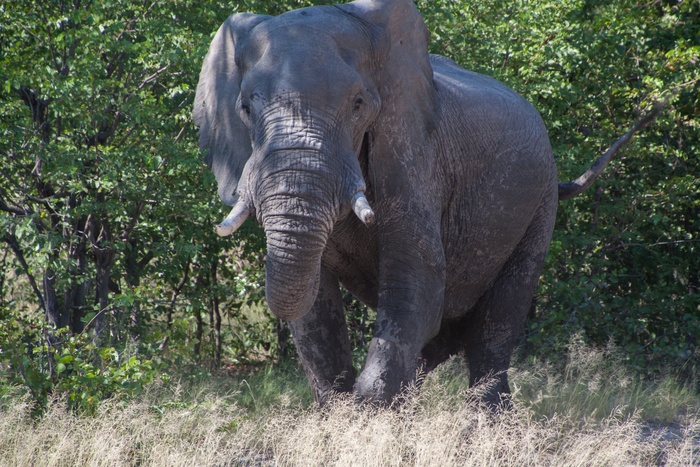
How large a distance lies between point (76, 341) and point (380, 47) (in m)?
2.46

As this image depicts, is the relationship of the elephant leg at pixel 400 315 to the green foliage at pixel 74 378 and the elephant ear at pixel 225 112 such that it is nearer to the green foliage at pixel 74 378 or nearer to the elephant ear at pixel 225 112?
the elephant ear at pixel 225 112

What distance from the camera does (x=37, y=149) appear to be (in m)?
7.24

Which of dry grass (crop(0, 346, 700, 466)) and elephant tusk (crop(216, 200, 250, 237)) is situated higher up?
elephant tusk (crop(216, 200, 250, 237))

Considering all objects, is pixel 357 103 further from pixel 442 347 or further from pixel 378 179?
pixel 442 347

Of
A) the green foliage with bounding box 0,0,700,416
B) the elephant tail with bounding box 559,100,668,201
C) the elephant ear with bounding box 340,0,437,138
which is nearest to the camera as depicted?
the elephant ear with bounding box 340,0,437,138

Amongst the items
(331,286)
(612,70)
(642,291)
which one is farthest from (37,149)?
(642,291)

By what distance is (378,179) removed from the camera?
5465 millimetres

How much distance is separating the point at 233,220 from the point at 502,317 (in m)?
2.56

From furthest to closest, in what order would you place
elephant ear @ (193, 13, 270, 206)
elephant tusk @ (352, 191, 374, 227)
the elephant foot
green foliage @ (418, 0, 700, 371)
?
green foliage @ (418, 0, 700, 371) → elephant ear @ (193, 13, 270, 206) → the elephant foot → elephant tusk @ (352, 191, 374, 227)

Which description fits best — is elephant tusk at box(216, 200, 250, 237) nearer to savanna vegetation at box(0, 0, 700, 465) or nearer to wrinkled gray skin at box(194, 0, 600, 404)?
wrinkled gray skin at box(194, 0, 600, 404)

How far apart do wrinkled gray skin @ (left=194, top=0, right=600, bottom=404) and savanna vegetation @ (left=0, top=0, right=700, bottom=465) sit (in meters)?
0.49


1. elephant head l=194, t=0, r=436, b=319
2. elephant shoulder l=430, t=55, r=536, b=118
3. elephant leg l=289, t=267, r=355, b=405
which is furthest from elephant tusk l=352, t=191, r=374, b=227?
elephant shoulder l=430, t=55, r=536, b=118

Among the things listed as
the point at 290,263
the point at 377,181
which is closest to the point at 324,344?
the point at 377,181

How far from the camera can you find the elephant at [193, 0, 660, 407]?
493 cm
